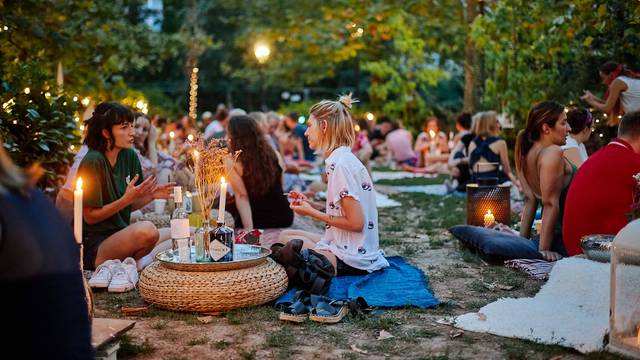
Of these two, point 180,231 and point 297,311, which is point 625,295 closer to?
point 297,311

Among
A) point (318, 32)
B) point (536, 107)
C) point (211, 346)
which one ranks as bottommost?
point (211, 346)

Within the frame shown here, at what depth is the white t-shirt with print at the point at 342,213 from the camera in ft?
17.1

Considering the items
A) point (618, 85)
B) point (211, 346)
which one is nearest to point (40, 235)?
point (211, 346)

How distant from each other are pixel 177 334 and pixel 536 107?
143 inches

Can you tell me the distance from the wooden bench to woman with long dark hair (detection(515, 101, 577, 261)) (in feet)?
11.8

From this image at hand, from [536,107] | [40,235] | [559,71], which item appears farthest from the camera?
[559,71]

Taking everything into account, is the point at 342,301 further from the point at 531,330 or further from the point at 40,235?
the point at 40,235

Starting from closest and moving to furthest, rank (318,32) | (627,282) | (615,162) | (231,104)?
(627,282) < (615,162) < (318,32) < (231,104)

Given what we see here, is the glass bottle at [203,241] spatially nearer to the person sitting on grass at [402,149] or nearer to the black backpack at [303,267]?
the black backpack at [303,267]

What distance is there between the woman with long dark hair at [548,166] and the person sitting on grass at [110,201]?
9.77 feet

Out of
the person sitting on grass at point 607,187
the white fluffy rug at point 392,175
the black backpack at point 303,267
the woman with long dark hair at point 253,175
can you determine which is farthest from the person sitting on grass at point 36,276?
the white fluffy rug at point 392,175

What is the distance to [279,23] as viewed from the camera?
25.7 metres

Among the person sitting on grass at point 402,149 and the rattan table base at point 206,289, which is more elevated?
the person sitting on grass at point 402,149

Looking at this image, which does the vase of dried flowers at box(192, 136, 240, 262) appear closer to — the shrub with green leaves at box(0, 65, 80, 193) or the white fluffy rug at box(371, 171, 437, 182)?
the shrub with green leaves at box(0, 65, 80, 193)
